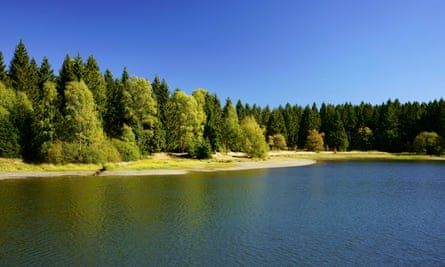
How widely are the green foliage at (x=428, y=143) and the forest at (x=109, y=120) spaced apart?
0.34m

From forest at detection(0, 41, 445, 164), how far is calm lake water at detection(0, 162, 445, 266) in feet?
72.2

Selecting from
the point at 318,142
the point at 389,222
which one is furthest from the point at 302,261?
the point at 318,142

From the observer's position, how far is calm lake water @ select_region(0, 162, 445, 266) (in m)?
18.3

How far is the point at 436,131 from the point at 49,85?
14204 cm

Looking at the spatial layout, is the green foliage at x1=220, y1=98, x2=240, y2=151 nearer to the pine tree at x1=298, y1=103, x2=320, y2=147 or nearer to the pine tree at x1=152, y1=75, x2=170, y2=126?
the pine tree at x1=152, y1=75, x2=170, y2=126

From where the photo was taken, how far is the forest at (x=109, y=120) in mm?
63469

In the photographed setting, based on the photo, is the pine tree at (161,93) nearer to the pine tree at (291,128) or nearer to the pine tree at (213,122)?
the pine tree at (213,122)

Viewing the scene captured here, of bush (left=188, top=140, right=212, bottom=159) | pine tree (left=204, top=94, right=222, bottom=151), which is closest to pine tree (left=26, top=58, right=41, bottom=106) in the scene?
bush (left=188, top=140, right=212, bottom=159)

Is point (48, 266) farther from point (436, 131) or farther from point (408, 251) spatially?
point (436, 131)

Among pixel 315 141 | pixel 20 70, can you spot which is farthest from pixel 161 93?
pixel 315 141

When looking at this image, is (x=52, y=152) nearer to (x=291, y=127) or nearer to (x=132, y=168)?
(x=132, y=168)

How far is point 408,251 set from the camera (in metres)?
19.1

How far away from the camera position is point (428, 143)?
11875cm

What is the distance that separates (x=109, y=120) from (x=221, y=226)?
205 feet
